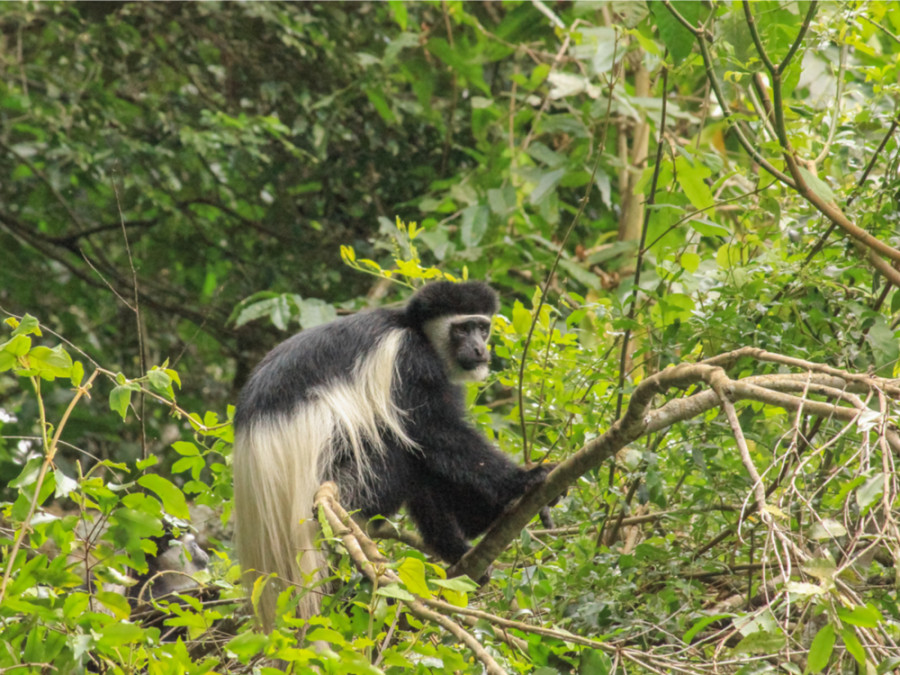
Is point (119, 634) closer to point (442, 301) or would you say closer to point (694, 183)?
point (694, 183)

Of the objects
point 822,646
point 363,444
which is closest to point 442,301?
point 363,444

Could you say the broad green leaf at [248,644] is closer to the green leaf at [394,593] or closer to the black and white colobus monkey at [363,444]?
the green leaf at [394,593]

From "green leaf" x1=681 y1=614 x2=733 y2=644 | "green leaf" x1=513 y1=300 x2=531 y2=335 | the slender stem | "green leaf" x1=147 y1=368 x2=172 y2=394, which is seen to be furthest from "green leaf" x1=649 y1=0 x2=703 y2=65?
"green leaf" x1=147 y1=368 x2=172 y2=394

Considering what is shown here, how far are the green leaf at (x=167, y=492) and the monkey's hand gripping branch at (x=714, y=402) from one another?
623 mm

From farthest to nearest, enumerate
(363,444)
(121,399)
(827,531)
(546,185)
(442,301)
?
(546,185) < (442,301) < (363,444) < (121,399) < (827,531)

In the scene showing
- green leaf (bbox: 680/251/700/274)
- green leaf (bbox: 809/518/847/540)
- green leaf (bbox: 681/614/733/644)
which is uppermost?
green leaf (bbox: 680/251/700/274)

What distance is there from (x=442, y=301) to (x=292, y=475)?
65 cm

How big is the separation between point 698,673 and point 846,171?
1324 mm

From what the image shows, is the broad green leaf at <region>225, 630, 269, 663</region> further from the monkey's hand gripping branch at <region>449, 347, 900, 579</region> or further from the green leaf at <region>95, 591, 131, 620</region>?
the monkey's hand gripping branch at <region>449, 347, 900, 579</region>

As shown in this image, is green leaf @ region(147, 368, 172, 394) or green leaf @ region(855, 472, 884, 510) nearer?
green leaf @ region(855, 472, 884, 510)

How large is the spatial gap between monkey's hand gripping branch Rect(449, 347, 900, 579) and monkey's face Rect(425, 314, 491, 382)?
760 mm

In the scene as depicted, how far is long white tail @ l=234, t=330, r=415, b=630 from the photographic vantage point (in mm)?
2057

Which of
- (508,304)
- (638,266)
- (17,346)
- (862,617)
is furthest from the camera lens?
(508,304)

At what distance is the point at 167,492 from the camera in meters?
1.43
